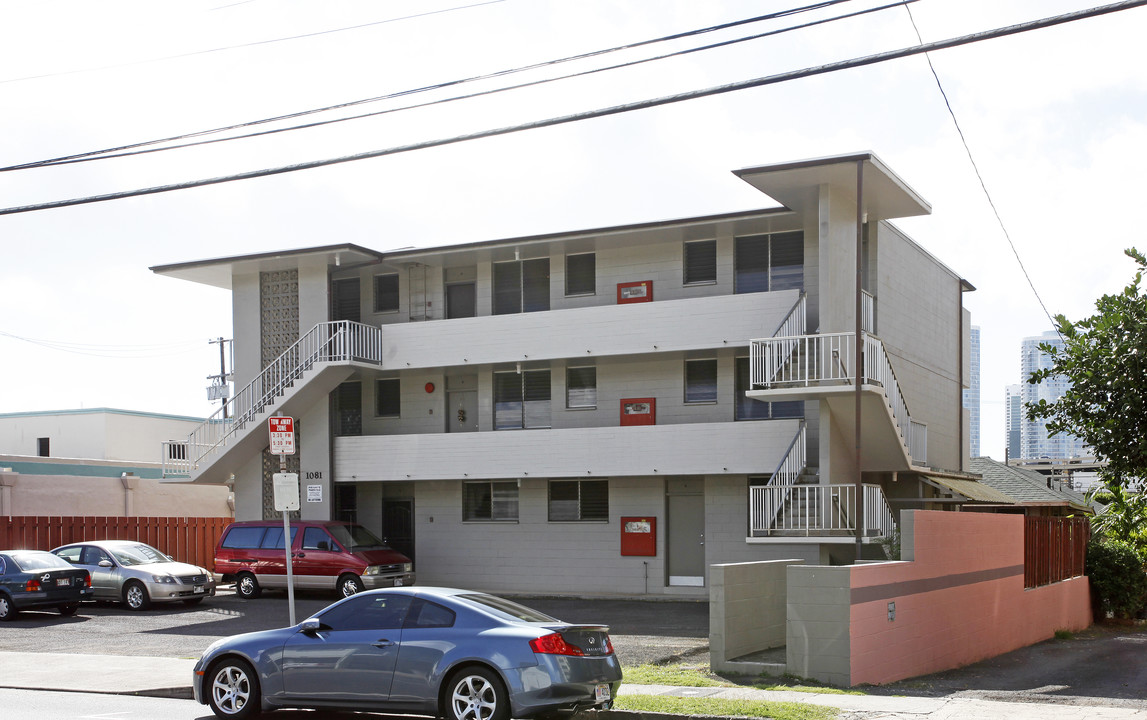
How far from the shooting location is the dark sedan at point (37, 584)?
22547 millimetres

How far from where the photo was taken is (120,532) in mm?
30484

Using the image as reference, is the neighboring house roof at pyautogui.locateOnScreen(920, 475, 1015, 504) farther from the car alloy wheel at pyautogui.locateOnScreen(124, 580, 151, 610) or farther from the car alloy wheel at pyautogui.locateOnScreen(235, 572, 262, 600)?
the car alloy wheel at pyautogui.locateOnScreen(124, 580, 151, 610)

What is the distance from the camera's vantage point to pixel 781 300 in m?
24.0

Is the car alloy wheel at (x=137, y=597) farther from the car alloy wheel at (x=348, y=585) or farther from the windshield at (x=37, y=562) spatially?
the car alloy wheel at (x=348, y=585)

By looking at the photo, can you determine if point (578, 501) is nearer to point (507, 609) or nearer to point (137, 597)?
point (137, 597)

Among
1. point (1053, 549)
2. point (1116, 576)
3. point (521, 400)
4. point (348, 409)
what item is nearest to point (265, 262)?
point (348, 409)

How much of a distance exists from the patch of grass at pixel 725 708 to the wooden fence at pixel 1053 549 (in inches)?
→ 428

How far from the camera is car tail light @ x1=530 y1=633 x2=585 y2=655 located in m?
10.5

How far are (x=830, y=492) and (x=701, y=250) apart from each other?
7.31 metres

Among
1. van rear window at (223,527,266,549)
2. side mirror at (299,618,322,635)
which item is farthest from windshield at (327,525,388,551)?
side mirror at (299,618,322,635)

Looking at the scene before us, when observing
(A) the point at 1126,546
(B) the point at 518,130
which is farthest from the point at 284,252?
(A) the point at 1126,546

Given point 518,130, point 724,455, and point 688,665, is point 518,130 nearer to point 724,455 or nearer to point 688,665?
point 688,665

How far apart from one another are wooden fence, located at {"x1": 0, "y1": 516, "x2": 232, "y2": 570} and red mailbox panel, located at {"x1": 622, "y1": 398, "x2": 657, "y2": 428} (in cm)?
1296

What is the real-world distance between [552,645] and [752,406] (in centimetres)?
1598
